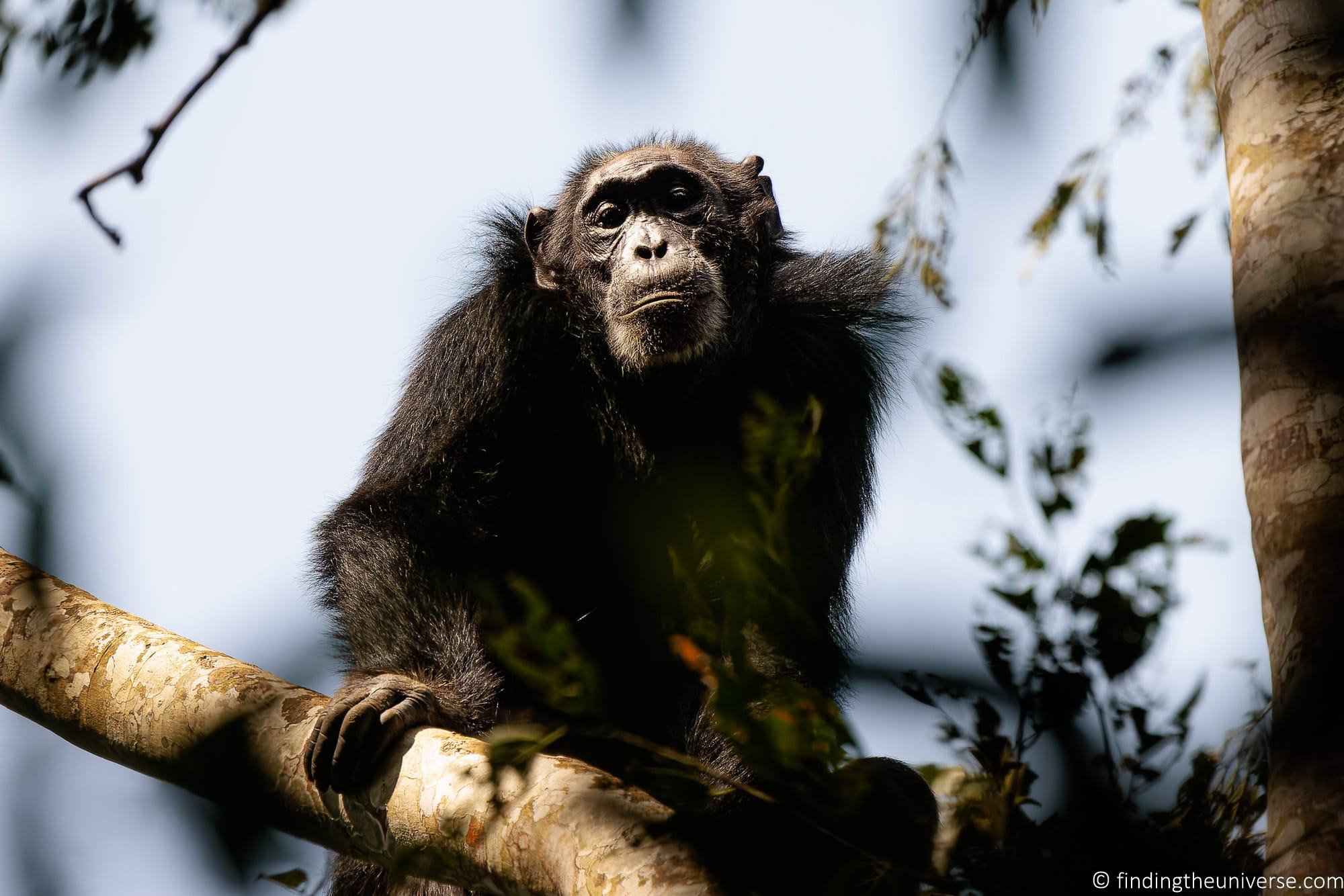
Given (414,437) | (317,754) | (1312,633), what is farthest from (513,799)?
(414,437)

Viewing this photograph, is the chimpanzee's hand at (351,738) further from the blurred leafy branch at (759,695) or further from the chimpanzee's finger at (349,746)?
the blurred leafy branch at (759,695)

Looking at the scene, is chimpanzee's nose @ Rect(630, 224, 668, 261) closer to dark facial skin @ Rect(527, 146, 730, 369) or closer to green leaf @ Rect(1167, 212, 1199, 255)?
dark facial skin @ Rect(527, 146, 730, 369)

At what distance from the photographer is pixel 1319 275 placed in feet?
7.52

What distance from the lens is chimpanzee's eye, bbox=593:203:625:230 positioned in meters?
6.24

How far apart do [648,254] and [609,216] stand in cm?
57

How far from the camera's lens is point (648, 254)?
5.80 meters

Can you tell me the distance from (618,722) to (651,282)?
2.02 meters

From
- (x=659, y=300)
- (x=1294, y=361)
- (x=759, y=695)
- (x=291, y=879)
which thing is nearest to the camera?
(x=759, y=695)

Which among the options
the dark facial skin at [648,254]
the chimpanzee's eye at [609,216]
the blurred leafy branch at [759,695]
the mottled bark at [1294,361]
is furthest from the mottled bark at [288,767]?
the chimpanzee's eye at [609,216]

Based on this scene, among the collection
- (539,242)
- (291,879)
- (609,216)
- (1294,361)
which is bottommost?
(291,879)

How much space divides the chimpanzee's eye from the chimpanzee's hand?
9.96ft

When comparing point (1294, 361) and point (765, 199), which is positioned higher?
point (765, 199)

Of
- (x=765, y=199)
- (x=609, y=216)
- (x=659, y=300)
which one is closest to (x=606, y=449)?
(x=659, y=300)

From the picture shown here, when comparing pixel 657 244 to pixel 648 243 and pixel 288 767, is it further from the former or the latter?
pixel 288 767
